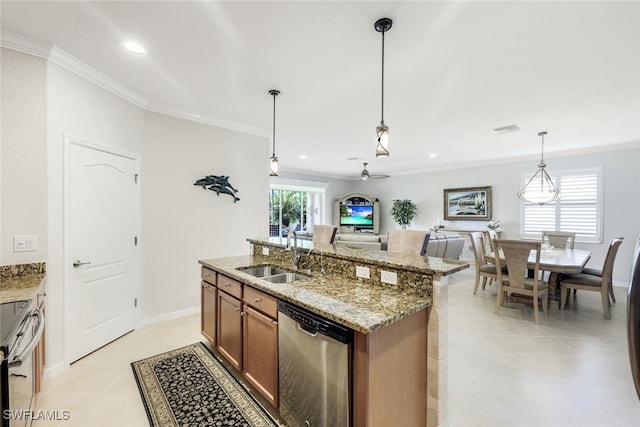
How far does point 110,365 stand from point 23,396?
1259 millimetres

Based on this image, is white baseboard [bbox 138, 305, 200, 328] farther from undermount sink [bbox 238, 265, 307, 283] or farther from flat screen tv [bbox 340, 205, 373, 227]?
flat screen tv [bbox 340, 205, 373, 227]

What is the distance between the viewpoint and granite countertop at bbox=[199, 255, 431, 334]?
4.66 feet

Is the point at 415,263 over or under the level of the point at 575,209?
under

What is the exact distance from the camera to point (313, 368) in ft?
5.28

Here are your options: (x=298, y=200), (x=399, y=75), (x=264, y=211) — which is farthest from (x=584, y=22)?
(x=298, y=200)

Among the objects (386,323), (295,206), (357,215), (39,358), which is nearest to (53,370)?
(39,358)

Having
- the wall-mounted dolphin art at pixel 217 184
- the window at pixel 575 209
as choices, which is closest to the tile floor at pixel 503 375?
the wall-mounted dolphin art at pixel 217 184

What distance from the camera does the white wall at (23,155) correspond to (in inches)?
87.0

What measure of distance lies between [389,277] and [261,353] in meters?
1.08

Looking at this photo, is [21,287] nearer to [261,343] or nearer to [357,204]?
[261,343]

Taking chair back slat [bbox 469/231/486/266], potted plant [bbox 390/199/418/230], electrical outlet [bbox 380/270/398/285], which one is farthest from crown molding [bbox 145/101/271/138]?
potted plant [bbox 390/199/418/230]

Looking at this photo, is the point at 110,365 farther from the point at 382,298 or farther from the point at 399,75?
the point at 399,75

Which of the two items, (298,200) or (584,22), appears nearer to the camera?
(584,22)

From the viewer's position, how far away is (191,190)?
3.80m
